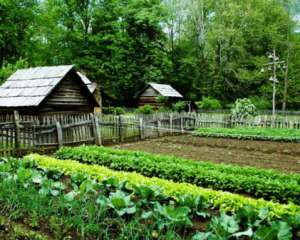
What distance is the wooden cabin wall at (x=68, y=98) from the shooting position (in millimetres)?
16983

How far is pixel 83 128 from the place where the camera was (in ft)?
52.8

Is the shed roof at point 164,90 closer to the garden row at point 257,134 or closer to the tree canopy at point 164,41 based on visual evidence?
the tree canopy at point 164,41

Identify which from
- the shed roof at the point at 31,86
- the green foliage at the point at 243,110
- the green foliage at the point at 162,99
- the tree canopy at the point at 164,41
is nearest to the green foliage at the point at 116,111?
the green foliage at the point at 162,99

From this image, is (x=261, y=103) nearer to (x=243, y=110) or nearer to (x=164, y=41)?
(x=164, y=41)

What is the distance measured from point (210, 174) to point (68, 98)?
37.0ft

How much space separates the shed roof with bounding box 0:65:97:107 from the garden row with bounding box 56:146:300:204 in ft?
16.0

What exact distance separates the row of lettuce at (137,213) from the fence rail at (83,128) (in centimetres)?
677

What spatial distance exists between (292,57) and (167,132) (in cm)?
3023

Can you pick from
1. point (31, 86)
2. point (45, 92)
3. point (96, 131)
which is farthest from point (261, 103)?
point (45, 92)

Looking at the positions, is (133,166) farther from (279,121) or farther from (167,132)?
(279,121)

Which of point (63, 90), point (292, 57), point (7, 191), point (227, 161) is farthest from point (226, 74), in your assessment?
point (7, 191)

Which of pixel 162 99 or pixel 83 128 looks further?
pixel 162 99

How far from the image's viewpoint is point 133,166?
10156mm

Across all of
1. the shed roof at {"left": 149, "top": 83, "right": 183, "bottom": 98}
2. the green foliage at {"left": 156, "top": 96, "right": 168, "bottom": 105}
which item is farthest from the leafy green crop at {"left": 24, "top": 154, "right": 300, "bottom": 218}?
the shed roof at {"left": 149, "top": 83, "right": 183, "bottom": 98}
